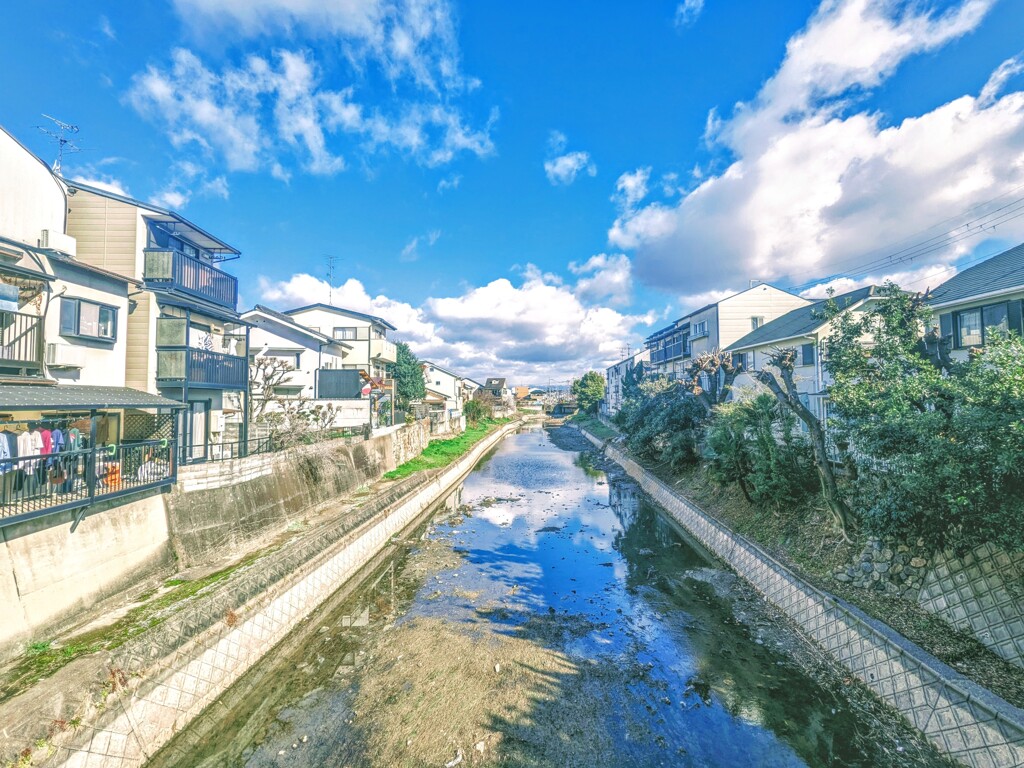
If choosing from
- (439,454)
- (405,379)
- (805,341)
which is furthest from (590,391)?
(805,341)

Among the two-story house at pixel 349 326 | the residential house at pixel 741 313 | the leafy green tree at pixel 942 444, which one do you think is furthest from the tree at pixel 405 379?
the leafy green tree at pixel 942 444

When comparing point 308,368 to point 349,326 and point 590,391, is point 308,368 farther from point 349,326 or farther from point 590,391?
point 590,391

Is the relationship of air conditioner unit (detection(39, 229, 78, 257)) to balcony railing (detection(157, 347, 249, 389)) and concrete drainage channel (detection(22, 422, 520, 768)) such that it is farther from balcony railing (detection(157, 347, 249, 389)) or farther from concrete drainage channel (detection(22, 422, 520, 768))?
concrete drainage channel (detection(22, 422, 520, 768))

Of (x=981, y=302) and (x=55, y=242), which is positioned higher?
(x=55, y=242)

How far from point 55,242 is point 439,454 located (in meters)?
24.1

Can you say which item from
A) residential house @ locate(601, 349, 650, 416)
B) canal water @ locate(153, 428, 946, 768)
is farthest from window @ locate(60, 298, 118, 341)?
residential house @ locate(601, 349, 650, 416)

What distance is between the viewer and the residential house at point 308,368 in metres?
26.5

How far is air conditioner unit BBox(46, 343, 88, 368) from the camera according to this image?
10.0 metres

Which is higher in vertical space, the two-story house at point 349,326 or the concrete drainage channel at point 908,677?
the two-story house at point 349,326

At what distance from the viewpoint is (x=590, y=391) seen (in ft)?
244

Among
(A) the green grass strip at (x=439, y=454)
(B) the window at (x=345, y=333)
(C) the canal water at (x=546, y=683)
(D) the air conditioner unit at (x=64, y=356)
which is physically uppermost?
(B) the window at (x=345, y=333)

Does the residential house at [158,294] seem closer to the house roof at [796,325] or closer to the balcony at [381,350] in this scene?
the balcony at [381,350]

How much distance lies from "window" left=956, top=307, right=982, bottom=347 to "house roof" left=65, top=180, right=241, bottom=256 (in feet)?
84.9

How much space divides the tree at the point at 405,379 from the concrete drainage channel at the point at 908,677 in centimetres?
3136
